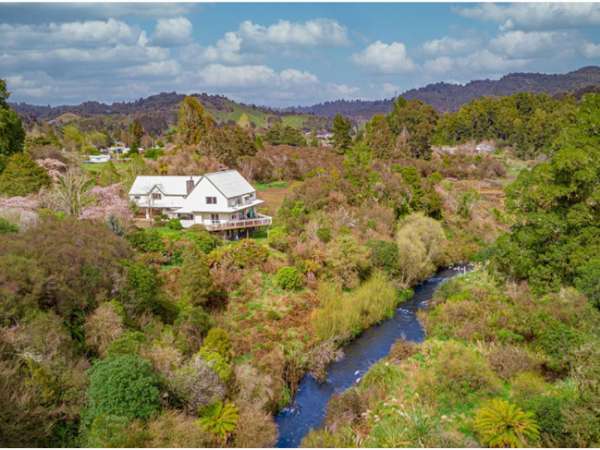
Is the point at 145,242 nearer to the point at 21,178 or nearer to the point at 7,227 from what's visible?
the point at 7,227

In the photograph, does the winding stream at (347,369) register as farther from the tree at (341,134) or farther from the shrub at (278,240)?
the tree at (341,134)

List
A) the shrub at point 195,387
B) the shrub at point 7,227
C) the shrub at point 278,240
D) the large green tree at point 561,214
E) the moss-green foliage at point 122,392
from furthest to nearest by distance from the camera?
the shrub at point 278,240 → the shrub at point 7,227 → the large green tree at point 561,214 → the shrub at point 195,387 → the moss-green foliage at point 122,392

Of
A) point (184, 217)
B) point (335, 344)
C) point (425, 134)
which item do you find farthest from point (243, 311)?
point (425, 134)

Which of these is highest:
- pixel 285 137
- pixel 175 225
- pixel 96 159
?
pixel 285 137

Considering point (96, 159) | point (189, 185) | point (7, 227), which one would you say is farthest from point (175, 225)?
point (96, 159)

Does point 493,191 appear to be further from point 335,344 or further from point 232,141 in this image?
point 335,344

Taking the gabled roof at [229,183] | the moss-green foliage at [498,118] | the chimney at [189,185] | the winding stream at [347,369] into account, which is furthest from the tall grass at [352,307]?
the moss-green foliage at [498,118]
